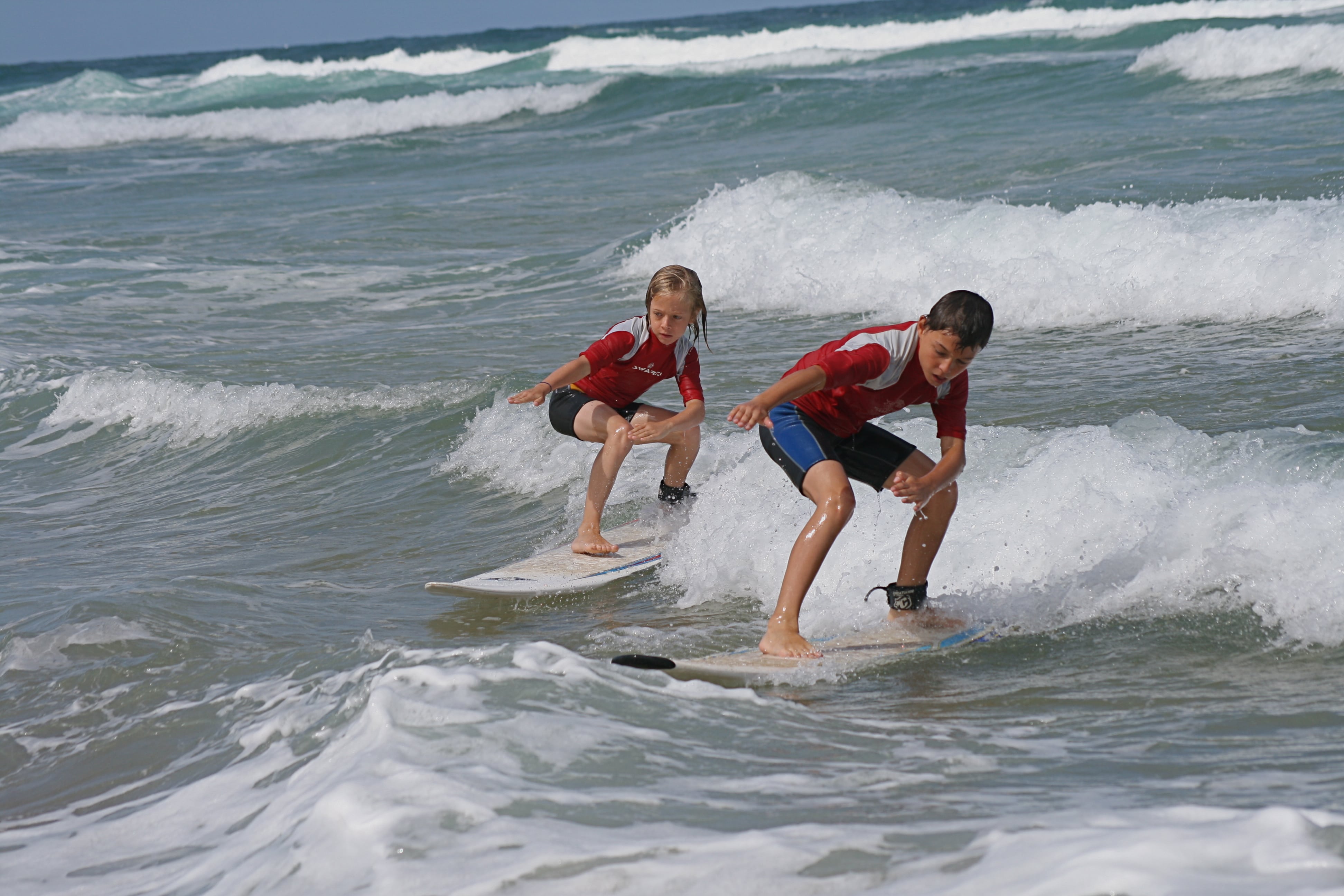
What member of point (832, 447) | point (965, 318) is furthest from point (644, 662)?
point (965, 318)

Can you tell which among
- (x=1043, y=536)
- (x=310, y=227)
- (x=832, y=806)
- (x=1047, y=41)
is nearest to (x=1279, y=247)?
(x=1043, y=536)

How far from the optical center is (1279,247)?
412 inches

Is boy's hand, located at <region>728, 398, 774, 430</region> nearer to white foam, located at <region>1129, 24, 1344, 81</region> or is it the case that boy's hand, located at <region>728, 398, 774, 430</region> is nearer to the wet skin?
the wet skin

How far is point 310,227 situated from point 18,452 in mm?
9860

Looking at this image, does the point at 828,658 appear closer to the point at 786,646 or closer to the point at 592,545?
the point at 786,646

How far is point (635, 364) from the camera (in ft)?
21.0

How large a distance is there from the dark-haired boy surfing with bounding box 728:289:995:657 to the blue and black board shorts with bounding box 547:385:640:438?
1571mm

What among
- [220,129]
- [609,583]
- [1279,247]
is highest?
[220,129]

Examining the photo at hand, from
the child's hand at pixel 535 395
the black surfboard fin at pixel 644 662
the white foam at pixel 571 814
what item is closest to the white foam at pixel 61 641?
the white foam at pixel 571 814

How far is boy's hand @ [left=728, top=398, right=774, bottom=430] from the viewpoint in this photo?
4203 millimetres

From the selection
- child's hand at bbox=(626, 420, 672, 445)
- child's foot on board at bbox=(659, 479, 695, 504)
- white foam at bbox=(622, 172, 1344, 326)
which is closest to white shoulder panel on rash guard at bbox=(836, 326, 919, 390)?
child's hand at bbox=(626, 420, 672, 445)

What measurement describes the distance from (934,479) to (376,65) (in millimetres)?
58180

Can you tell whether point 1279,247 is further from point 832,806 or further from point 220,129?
point 220,129

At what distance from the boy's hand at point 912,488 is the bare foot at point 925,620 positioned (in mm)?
614
